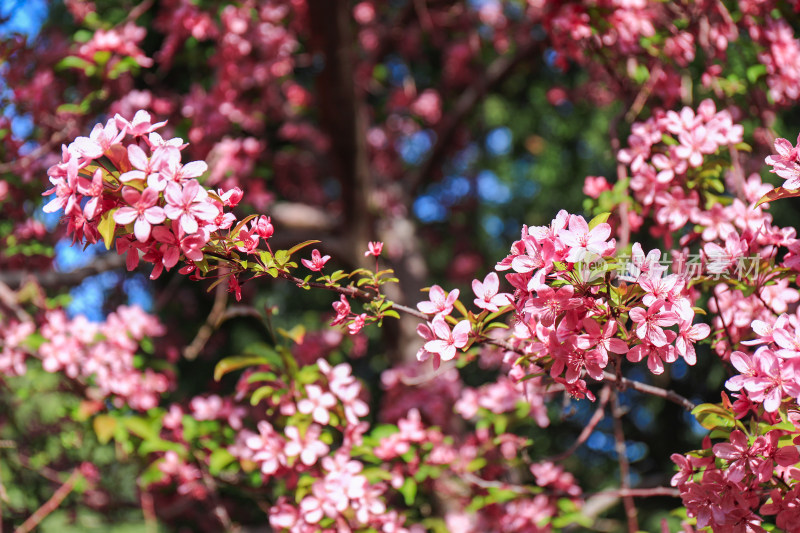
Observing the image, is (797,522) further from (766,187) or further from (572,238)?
(766,187)

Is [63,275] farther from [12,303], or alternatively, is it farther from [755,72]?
[755,72]

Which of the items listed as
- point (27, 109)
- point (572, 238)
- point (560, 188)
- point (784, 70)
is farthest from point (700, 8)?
point (560, 188)

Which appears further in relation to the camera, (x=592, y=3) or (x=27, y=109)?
(x=27, y=109)

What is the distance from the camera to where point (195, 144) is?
2881mm

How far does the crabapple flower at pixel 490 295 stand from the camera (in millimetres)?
1166

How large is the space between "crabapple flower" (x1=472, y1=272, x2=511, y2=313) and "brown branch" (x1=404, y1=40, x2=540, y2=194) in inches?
119

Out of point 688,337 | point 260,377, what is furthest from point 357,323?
point 260,377

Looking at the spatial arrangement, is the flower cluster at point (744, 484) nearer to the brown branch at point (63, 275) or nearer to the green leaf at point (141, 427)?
the green leaf at point (141, 427)

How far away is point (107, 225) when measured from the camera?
3.44 ft

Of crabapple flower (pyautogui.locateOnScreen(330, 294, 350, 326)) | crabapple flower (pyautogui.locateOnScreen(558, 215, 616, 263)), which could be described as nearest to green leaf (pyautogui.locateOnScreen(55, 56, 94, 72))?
crabapple flower (pyautogui.locateOnScreen(330, 294, 350, 326))

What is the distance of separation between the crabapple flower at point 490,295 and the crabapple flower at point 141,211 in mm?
558

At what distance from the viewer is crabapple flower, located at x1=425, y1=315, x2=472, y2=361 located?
3.82 feet

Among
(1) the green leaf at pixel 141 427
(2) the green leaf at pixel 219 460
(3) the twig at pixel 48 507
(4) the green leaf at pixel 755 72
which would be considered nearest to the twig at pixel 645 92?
(4) the green leaf at pixel 755 72

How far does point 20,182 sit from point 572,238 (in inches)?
97.2
